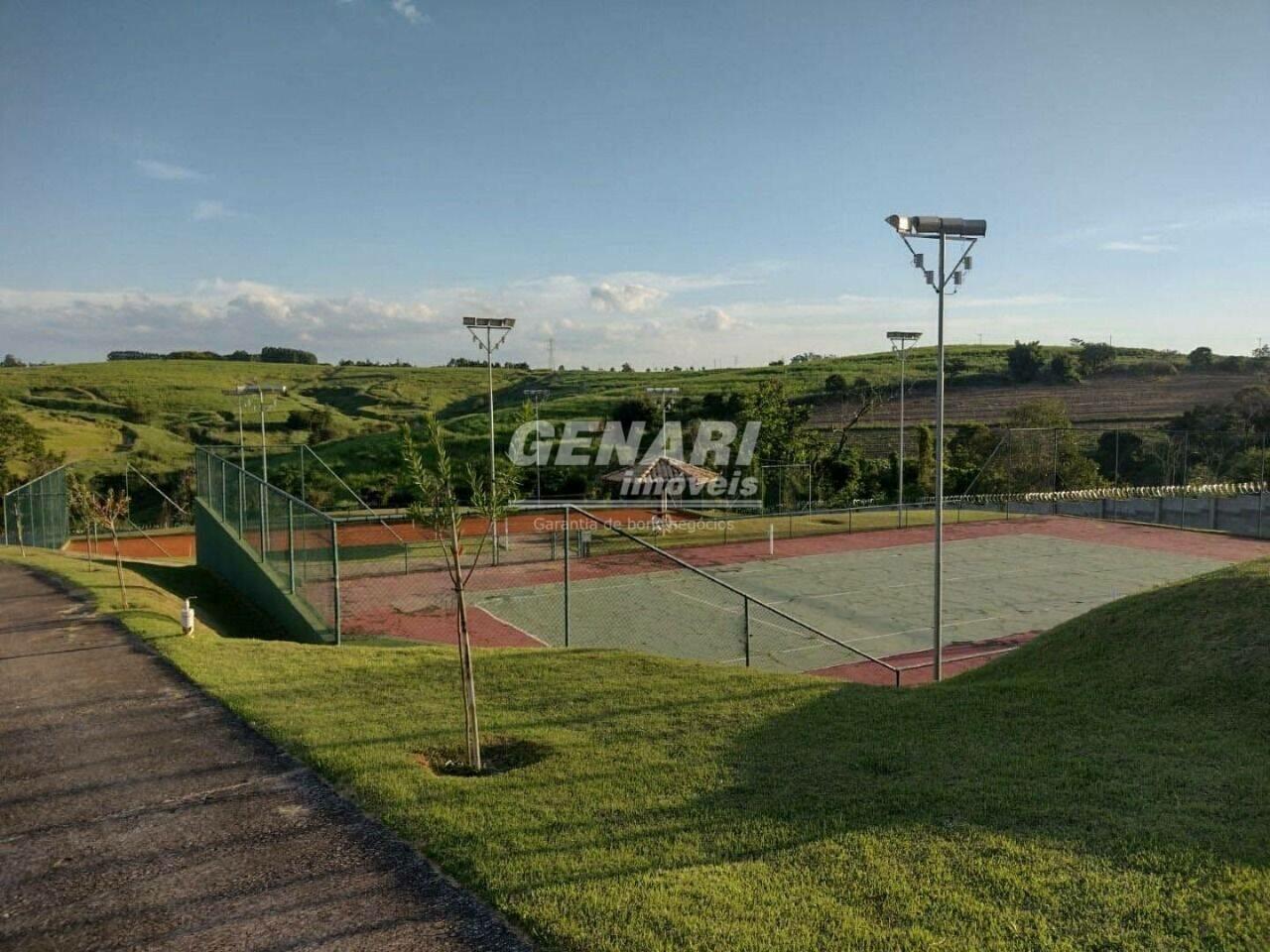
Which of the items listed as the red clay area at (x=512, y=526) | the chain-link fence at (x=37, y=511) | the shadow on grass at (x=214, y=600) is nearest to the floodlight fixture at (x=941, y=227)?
the shadow on grass at (x=214, y=600)

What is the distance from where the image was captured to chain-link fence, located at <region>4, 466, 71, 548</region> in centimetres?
2536

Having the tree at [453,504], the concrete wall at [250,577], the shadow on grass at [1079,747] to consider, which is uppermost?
the tree at [453,504]

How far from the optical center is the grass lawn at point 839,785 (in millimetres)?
4207

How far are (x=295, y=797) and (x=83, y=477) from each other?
44371mm

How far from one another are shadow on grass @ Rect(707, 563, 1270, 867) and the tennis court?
17.8 feet

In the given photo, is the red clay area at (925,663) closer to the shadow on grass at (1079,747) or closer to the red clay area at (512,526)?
the shadow on grass at (1079,747)

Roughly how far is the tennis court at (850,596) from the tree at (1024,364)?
57307 millimetres

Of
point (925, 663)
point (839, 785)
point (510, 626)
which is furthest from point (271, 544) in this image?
point (839, 785)

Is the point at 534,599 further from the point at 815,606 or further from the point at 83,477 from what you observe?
the point at 83,477

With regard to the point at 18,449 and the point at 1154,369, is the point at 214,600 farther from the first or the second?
the point at 1154,369

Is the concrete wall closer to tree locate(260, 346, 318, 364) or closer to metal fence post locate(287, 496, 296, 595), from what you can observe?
metal fence post locate(287, 496, 296, 595)

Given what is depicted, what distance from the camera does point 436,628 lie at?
18.8 metres

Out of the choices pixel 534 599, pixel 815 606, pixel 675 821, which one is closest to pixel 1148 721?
pixel 675 821

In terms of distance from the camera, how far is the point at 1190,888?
437 centimetres
